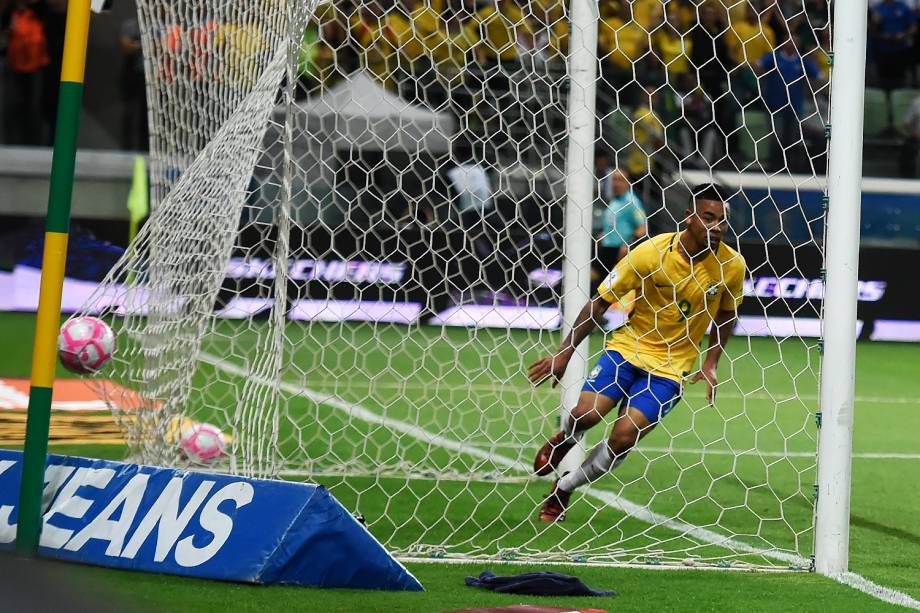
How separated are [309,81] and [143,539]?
767cm

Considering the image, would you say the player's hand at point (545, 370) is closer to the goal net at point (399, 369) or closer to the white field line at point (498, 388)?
the goal net at point (399, 369)

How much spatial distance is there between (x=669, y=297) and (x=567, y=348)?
25.8 inches

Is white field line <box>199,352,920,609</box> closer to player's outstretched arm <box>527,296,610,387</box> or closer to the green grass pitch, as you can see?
the green grass pitch

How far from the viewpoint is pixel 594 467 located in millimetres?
6184

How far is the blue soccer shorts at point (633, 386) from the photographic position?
20.3ft

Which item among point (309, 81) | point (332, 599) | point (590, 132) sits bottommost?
point (332, 599)

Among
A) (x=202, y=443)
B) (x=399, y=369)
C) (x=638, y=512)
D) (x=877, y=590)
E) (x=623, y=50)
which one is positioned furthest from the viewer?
(x=623, y=50)

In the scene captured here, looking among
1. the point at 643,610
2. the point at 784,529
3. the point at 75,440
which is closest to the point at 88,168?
the point at 75,440

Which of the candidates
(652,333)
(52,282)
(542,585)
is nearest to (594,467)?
(652,333)

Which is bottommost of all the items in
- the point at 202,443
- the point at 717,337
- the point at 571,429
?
the point at 202,443

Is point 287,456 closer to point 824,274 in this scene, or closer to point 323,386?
point 323,386

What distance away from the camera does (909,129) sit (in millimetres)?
18219

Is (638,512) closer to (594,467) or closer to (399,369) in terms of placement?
(594,467)

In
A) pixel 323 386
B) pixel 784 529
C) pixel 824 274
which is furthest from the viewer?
pixel 323 386
